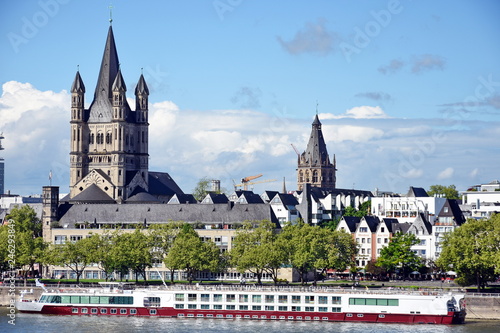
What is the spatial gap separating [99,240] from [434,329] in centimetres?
5726

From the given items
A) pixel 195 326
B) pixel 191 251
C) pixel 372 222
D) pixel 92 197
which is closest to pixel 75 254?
pixel 191 251

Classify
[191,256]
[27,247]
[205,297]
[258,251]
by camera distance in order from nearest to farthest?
[205,297]
[191,256]
[258,251]
[27,247]

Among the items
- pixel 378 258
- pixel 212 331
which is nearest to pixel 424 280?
pixel 378 258

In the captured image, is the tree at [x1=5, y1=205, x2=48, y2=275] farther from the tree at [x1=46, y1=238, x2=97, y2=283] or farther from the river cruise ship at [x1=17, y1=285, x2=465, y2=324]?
the river cruise ship at [x1=17, y1=285, x2=465, y2=324]

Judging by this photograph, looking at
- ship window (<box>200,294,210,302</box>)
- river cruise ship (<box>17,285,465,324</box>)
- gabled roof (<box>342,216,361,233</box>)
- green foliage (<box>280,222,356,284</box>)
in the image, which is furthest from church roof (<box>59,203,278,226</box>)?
ship window (<box>200,294,210,302</box>)

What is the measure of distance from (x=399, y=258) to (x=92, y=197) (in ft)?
184

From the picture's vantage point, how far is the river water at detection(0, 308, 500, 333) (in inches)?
4537

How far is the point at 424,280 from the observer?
16650 cm

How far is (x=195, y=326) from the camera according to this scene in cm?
11881

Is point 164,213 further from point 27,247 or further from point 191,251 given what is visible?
point 191,251

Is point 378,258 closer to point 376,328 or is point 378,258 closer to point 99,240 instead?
point 99,240

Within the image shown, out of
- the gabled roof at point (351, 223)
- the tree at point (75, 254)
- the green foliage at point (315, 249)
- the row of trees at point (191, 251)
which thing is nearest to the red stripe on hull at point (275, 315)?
the row of trees at point (191, 251)

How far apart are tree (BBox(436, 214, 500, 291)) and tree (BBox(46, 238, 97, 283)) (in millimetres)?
46227

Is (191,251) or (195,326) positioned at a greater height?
(191,251)
